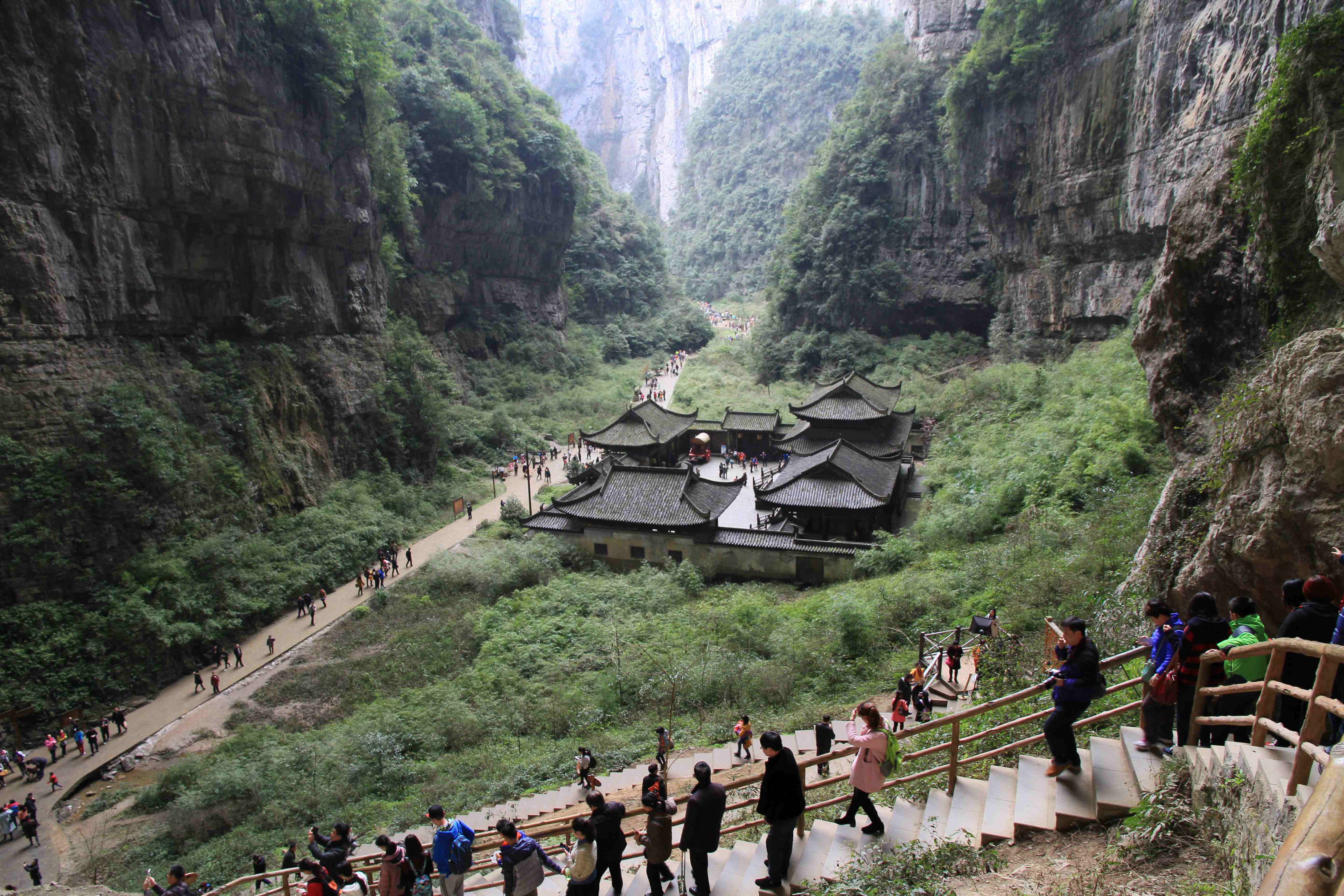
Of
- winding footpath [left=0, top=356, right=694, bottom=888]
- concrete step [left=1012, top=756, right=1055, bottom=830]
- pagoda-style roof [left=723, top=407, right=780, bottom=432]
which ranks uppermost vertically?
pagoda-style roof [left=723, top=407, right=780, bottom=432]

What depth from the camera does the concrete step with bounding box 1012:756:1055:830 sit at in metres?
6.32

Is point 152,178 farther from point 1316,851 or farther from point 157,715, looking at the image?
point 1316,851

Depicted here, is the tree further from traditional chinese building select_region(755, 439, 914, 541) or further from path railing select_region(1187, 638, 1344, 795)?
path railing select_region(1187, 638, 1344, 795)

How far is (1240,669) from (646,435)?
29.3 m

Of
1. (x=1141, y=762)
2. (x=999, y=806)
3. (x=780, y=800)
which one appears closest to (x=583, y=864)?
(x=780, y=800)

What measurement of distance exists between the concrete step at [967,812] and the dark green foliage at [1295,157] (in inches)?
289

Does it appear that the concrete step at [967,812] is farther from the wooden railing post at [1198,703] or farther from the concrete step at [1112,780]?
the wooden railing post at [1198,703]

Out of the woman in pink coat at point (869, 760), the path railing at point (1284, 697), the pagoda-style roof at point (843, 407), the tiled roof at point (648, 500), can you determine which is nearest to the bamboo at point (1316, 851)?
the path railing at point (1284, 697)

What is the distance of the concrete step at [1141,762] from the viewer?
612 cm

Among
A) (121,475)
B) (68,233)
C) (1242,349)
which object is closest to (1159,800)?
(1242,349)

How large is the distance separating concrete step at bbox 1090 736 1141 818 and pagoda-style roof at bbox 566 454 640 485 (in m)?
21.1

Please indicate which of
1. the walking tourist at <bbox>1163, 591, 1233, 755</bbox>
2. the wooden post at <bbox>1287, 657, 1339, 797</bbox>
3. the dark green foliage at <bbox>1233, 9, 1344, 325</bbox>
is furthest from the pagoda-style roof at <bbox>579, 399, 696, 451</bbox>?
the wooden post at <bbox>1287, 657, 1339, 797</bbox>

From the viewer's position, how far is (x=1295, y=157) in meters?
9.91

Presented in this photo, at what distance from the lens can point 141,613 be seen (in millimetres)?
21562
